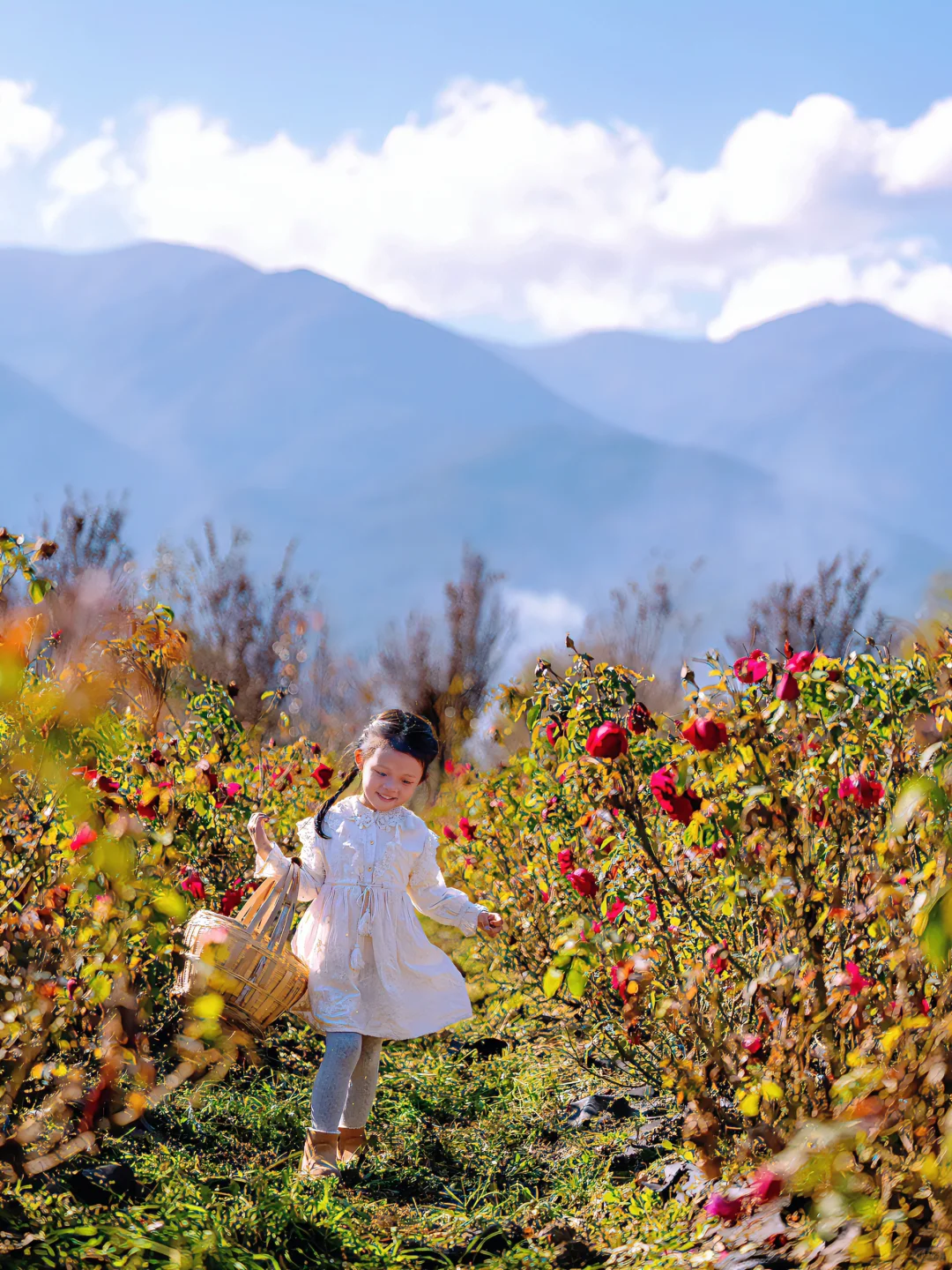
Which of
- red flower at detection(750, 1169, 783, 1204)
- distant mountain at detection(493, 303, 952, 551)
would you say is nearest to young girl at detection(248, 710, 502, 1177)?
red flower at detection(750, 1169, 783, 1204)

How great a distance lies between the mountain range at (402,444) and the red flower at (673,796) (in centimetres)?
9504

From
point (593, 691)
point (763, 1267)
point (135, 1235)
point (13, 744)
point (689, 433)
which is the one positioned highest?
point (689, 433)

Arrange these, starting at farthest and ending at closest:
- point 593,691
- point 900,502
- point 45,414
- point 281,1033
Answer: point 900,502 < point 45,414 < point 281,1033 < point 593,691

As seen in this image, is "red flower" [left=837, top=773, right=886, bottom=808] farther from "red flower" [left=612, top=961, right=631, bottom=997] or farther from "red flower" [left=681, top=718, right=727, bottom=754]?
"red flower" [left=612, top=961, right=631, bottom=997]

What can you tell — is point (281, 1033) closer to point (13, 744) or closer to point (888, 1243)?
point (13, 744)

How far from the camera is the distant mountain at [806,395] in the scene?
4592 inches

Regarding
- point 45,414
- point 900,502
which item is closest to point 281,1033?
point 45,414

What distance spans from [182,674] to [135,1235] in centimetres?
292

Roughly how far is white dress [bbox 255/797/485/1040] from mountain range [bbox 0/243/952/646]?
94.2m

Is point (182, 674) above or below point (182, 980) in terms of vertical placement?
above

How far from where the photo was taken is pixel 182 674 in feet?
15.3

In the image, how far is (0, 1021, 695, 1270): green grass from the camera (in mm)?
2006

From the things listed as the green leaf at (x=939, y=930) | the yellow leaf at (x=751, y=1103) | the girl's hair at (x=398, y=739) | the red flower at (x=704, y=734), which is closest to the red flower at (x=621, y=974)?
the yellow leaf at (x=751, y=1103)

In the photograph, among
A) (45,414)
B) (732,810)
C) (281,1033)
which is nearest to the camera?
(732,810)
